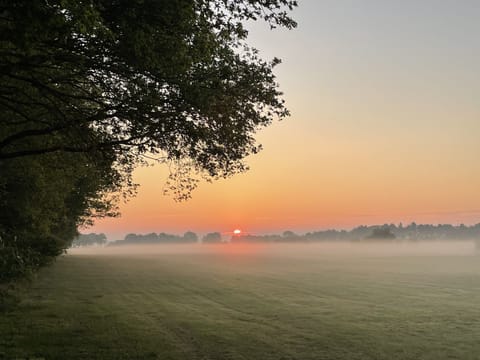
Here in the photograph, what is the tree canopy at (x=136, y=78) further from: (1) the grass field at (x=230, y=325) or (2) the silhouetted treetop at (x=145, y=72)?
(1) the grass field at (x=230, y=325)

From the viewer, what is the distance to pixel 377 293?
4622 centimetres

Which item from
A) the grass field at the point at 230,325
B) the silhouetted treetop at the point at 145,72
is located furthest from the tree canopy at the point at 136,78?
the grass field at the point at 230,325

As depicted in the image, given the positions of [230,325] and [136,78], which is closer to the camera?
[136,78]

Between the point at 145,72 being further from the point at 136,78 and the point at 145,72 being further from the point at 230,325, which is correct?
the point at 230,325

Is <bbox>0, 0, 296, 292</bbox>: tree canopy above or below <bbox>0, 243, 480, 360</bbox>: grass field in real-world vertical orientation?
above

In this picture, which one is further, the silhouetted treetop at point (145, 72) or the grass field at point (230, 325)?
the grass field at point (230, 325)

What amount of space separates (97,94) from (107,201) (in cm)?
4518

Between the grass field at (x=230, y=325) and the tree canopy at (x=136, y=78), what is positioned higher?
the tree canopy at (x=136, y=78)

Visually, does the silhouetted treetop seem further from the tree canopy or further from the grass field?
the grass field

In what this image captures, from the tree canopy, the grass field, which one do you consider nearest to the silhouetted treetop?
the tree canopy

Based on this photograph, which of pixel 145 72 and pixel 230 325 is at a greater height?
pixel 145 72

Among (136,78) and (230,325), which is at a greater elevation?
(136,78)

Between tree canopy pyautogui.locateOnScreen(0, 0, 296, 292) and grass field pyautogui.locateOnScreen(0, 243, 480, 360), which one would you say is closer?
tree canopy pyautogui.locateOnScreen(0, 0, 296, 292)

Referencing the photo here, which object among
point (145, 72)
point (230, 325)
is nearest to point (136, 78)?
point (145, 72)
